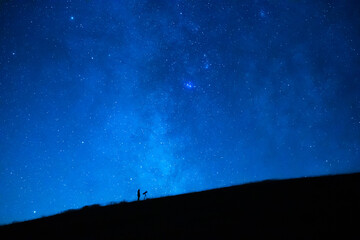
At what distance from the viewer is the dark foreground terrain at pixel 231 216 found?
843 cm

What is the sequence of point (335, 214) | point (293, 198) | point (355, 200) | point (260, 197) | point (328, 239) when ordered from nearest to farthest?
point (328, 239) → point (335, 214) → point (355, 200) → point (293, 198) → point (260, 197)

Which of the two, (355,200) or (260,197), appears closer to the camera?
(355,200)

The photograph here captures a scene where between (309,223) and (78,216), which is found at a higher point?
(78,216)

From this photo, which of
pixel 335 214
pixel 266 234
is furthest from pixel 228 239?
pixel 335 214

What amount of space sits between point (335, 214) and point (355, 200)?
157 centimetres

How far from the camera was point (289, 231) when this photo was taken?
8.17 m

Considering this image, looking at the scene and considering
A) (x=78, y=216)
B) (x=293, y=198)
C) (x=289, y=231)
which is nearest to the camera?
(x=289, y=231)

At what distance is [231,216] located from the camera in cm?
1042

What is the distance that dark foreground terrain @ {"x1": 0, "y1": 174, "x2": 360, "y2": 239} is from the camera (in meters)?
8.43

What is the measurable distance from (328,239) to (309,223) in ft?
4.01

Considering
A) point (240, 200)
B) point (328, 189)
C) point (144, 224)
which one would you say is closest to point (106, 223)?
point (144, 224)

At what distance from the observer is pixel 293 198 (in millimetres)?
11211

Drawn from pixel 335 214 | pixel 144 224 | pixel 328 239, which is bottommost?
pixel 328 239

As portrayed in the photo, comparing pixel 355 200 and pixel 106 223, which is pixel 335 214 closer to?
pixel 355 200
